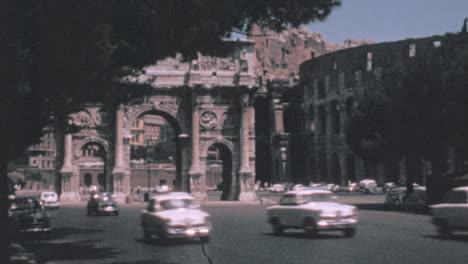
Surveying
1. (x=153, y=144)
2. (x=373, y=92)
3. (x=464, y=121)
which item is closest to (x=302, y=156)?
(x=153, y=144)

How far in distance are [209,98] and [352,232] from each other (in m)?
30.1

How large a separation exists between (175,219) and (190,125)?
29.5 meters

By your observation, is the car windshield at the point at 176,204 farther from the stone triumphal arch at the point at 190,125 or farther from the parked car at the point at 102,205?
the stone triumphal arch at the point at 190,125

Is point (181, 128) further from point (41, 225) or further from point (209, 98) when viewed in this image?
point (41, 225)

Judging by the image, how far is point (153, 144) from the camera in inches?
4577

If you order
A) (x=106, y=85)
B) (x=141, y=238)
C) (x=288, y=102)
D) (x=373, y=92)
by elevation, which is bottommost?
(x=141, y=238)

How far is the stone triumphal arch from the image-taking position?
143 feet

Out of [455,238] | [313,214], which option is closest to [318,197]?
[313,214]

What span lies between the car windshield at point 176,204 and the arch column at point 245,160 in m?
27.1

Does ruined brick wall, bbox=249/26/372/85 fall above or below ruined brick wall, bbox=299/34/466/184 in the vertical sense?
above

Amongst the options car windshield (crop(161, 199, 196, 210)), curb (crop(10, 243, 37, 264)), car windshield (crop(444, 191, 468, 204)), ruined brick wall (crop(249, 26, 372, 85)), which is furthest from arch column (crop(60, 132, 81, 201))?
ruined brick wall (crop(249, 26, 372, 85))

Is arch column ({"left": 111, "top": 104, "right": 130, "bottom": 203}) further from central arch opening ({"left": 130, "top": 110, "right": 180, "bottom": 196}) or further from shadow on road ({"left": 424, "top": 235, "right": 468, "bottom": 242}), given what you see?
shadow on road ({"left": 424, "top": 235, "right": 468, "bottom": 242})

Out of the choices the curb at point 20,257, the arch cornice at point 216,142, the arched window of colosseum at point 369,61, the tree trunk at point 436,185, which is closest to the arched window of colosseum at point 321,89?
the arched window of colosseum at point 369,61

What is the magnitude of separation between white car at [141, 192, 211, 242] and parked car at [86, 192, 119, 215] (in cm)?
1369
